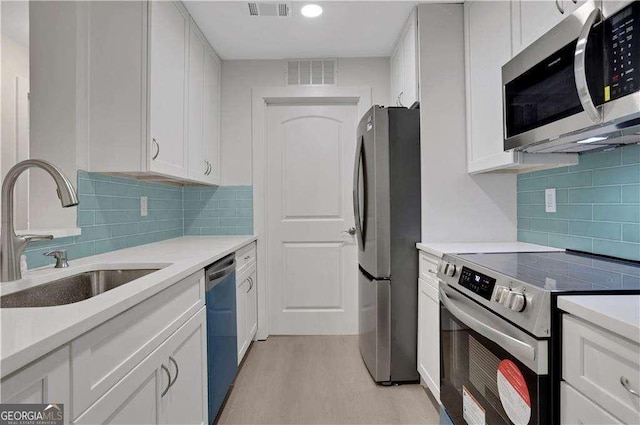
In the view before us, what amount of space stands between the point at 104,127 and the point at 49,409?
4.79 ft

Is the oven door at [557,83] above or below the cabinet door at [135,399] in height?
above

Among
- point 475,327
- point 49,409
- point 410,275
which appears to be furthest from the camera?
point 410,275

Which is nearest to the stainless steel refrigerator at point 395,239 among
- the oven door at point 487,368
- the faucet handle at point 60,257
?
the oven door at point 487,368

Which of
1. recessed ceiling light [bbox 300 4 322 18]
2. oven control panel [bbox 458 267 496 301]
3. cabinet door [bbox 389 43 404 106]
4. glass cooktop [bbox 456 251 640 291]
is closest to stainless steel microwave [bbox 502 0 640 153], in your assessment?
glass cooktop [bbox 456 251 640 291]

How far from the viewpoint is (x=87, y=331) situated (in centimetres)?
79

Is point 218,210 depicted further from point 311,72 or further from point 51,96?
point 51,96

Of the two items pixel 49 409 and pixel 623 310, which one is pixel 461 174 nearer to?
pixel 623 310

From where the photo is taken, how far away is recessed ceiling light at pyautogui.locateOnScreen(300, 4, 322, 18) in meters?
2.29

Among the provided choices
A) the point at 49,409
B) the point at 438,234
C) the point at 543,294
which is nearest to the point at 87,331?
the point at 49,409

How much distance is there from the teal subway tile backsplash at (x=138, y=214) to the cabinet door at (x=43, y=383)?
898 mm

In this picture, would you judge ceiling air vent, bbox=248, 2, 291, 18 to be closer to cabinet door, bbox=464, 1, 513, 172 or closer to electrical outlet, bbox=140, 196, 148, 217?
cabinet door, bbox=464, 1, 513, 172

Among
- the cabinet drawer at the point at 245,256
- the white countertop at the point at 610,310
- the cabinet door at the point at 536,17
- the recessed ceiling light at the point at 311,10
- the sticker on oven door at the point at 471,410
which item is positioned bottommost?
the sticker on oven door at the point at 471,410

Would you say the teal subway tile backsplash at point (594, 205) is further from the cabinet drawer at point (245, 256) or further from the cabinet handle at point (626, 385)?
the cabinet drawer at point (245, 256)

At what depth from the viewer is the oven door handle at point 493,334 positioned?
3.40ft
